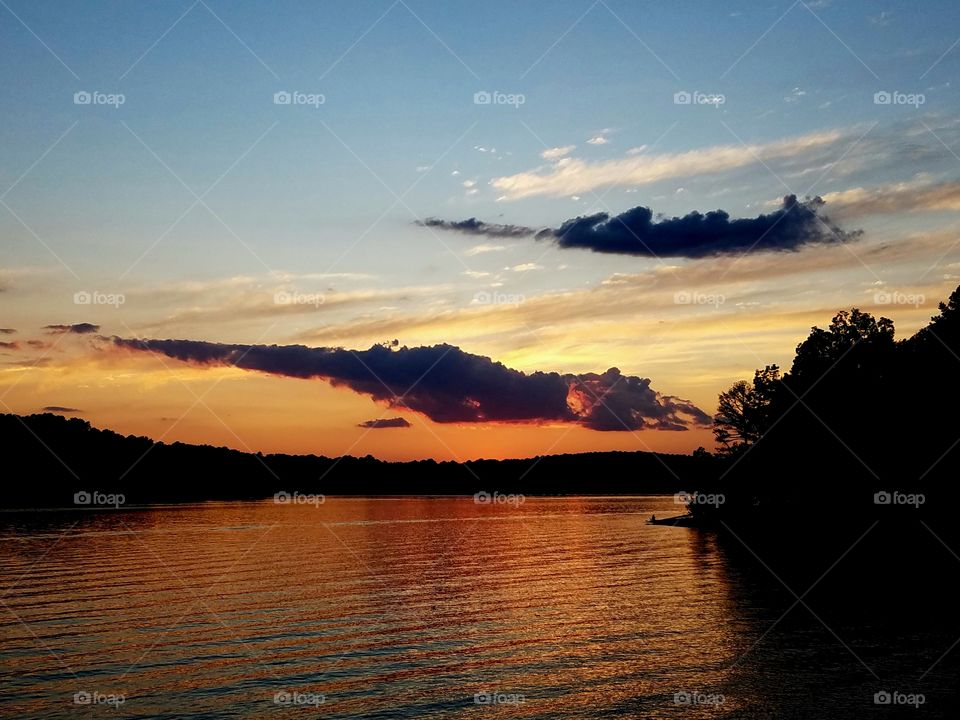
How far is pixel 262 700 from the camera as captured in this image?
3136 cm

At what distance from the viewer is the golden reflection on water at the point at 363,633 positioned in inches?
1259
